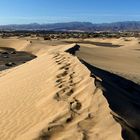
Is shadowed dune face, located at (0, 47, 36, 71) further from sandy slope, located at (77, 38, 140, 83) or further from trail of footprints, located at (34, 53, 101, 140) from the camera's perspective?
trail of footprints, located at (34, 53, 101, 140)

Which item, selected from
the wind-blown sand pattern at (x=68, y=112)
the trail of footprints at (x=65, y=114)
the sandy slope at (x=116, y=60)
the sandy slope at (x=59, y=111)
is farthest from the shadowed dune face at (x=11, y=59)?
the trail of footprints at (x=65, y=114)

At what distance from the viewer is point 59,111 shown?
755cm

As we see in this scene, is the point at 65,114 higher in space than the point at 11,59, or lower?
higher

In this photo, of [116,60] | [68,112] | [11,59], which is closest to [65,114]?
[68,112]

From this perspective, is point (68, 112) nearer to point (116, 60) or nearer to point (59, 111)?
point (59, 111)

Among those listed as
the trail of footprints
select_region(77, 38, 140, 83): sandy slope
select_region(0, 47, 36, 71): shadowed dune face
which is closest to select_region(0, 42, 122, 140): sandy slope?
the trail of footprints

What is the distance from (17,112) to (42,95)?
1322mm

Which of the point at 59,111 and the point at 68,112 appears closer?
the point at 68,112

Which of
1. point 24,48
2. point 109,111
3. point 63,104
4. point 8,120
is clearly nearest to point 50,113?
point 63,104

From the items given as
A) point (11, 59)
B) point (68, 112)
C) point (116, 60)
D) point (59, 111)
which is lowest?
point (11, 59)

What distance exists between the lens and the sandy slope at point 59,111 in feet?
20.4

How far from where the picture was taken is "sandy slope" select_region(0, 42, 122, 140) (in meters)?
6.20

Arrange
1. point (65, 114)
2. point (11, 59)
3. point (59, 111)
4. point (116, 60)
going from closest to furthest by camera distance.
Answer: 1. point (65, 114)
2. point (59, 111)
3. point (116, 60)
4. point (11, 59)

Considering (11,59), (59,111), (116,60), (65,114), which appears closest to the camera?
(65,114)
